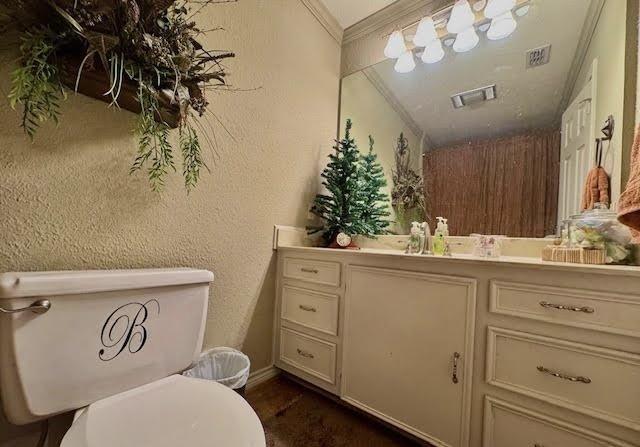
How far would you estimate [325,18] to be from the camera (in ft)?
6.19

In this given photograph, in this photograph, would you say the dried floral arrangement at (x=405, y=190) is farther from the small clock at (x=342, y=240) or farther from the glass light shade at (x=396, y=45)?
the glass light shade at (x=396, y=45)

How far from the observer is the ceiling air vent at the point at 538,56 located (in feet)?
4.30

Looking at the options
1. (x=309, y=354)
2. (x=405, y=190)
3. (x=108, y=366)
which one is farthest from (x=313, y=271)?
(x=108, y=366)

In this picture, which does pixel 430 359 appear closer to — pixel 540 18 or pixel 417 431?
pixel 417 431

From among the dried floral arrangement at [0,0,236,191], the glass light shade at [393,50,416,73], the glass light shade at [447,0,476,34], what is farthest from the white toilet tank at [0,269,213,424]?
the glass light shade at [447,0,476,34]

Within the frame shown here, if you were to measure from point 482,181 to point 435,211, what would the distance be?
0.93 feet

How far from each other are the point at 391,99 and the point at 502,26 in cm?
66

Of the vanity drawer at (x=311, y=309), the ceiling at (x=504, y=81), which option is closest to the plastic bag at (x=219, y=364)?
the vanity drawer at (x=311, y=309)

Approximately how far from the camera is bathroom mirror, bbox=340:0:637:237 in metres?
1.16

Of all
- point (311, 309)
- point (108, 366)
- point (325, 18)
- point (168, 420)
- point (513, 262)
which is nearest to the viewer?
point (168, 420)

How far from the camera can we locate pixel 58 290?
26.7 inches

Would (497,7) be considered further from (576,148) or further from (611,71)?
(576,148)

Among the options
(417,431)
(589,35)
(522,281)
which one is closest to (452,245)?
(522,281)

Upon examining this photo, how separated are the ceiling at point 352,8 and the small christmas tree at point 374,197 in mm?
1005
